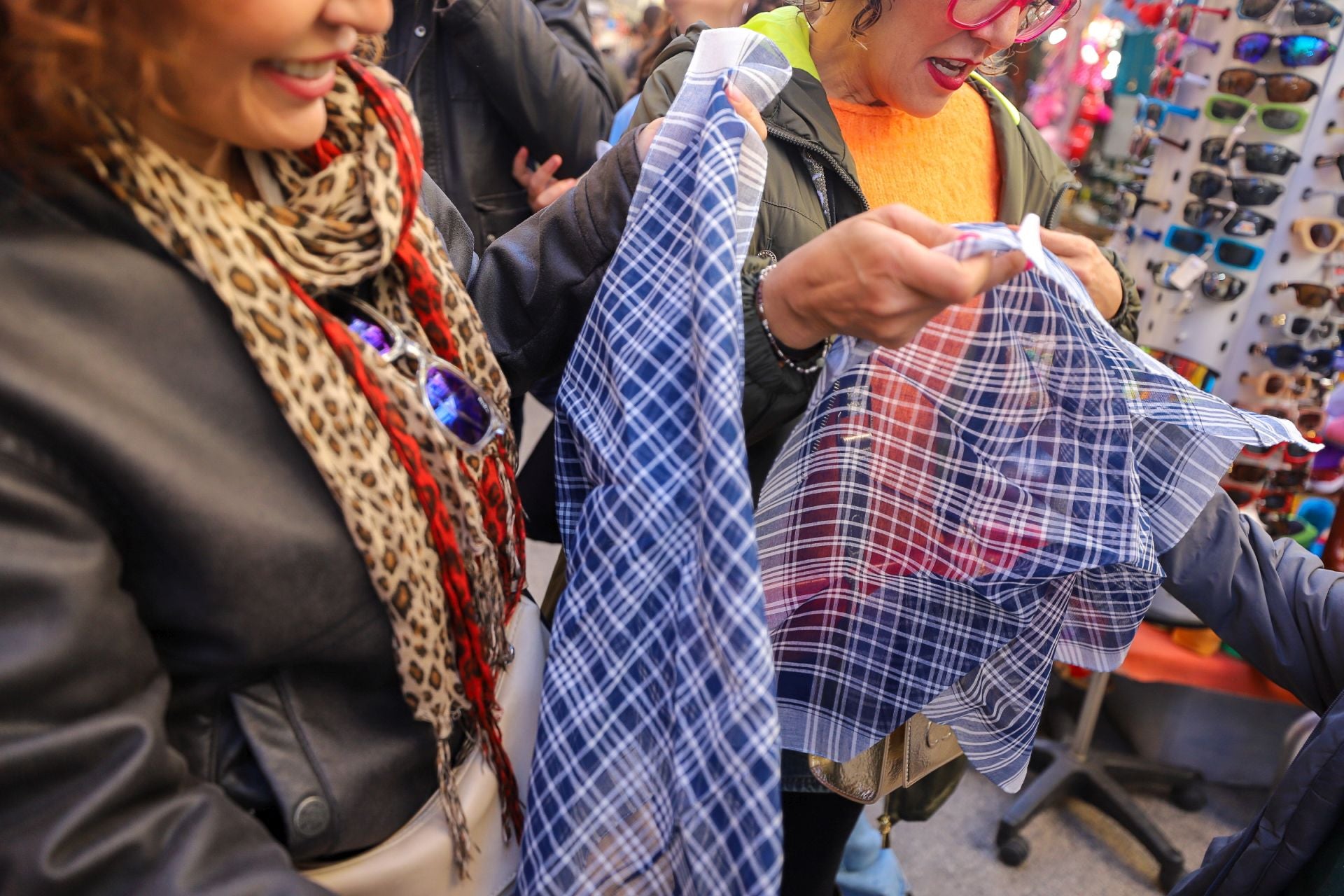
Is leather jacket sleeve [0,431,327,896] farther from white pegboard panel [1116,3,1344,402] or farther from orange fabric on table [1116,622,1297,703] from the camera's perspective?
white pegboard panel [1116,3,1344,402]

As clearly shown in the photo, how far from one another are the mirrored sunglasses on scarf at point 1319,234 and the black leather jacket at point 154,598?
2.44m

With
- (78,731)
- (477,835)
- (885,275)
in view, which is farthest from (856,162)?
(78,731)

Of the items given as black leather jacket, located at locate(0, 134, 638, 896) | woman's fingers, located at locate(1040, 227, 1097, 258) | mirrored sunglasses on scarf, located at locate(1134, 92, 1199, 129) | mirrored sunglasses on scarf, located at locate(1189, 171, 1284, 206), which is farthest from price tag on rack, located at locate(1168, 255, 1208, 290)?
black leather jacket, located at locate(0, 134, 638, 896)

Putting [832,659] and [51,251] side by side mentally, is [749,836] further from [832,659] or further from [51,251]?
[51,251]

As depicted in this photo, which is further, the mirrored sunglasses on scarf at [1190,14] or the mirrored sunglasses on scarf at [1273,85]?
the mirrored sunglasses on scarf at [1190,14]

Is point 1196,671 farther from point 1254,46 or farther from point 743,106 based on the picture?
point 743,106

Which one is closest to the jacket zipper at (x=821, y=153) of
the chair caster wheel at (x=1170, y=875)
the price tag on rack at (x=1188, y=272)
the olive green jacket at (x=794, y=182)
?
the olive green jacket at (x=794, y=182)

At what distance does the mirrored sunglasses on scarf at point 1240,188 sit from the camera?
2133 mm

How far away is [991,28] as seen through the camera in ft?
3.91

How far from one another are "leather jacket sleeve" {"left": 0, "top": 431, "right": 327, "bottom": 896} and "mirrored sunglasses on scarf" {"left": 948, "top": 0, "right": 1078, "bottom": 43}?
1191 mm

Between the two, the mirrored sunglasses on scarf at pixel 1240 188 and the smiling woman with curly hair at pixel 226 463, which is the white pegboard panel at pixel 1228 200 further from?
the smiling woman with curly hair at pixel 226 463

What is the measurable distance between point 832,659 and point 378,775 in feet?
1.71

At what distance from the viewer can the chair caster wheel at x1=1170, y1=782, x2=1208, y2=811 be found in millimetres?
2469

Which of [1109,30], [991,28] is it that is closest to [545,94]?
[991,28]
